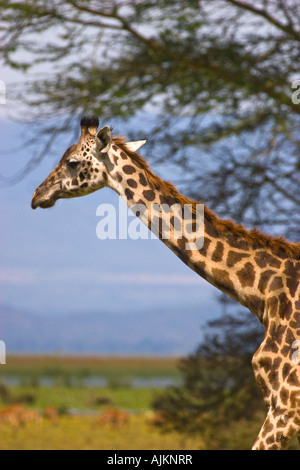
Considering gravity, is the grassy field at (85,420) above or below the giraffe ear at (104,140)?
below

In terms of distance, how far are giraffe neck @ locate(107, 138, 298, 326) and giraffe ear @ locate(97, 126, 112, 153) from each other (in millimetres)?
64

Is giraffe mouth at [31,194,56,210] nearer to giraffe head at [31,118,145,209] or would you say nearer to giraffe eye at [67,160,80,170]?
giraffe head at [31,118,145,209]

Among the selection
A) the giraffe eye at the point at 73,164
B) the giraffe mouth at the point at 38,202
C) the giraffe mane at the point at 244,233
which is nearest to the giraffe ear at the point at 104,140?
the giraffe eye at the point at 73,164

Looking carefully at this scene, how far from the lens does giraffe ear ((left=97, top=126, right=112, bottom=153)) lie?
4.57 m

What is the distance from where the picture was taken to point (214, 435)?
9.75m

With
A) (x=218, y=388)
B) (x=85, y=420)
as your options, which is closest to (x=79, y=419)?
(x=85, y=420)

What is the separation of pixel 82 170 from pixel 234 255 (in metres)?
1.12

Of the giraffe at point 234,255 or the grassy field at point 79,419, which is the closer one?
the giraffe at point 234,255

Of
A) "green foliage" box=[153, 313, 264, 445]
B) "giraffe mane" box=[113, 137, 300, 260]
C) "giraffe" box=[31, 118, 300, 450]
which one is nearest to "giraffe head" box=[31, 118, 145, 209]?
"giraffe" box=[31, 118, 300, 450]

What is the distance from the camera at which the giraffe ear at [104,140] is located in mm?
4570

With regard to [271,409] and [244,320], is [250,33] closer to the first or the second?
[244,320]

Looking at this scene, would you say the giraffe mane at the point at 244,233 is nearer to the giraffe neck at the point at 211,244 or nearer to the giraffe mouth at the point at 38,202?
the giraffe neck at the point at 211,244

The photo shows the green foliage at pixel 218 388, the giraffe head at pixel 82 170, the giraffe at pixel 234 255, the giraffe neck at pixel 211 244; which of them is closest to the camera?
the giraffe at pixel 234 255
